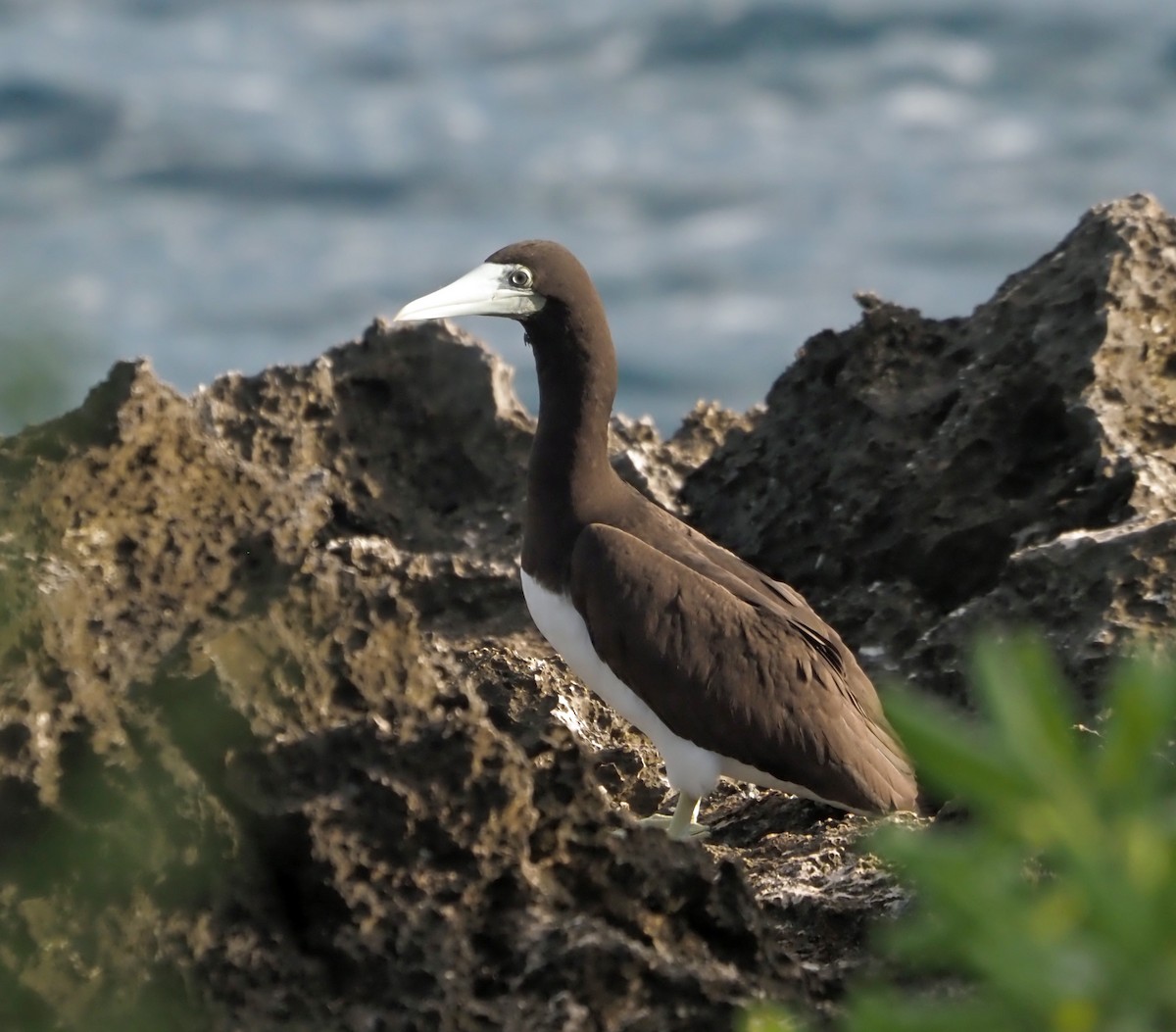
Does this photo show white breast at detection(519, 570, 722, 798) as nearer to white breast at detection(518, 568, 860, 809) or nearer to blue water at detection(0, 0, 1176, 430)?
white breast at detection(518, 568, 860, 809)

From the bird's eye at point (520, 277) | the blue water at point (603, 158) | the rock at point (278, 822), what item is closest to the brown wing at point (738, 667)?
the bird's eye at point (520, 277)

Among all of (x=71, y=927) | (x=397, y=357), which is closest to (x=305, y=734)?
(x=71, y=927)

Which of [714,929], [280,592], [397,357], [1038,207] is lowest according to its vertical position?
[714,929]

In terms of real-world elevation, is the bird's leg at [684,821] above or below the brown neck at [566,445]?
below

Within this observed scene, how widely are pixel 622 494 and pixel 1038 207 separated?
18382 mm

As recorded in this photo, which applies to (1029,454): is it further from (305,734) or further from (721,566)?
(305,734)

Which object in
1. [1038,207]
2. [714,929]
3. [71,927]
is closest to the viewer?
[71,927]

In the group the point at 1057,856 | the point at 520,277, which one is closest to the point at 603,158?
the point at 520,277

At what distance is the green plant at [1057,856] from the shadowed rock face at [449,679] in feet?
6.03

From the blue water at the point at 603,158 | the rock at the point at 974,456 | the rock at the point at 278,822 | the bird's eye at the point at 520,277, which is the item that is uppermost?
the blue water at the point at 603,158

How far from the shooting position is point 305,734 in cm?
397

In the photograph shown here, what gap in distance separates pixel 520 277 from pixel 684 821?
202 cm

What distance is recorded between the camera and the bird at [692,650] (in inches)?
243

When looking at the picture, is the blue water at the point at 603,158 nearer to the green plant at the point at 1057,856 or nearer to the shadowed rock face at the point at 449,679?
the shadowed rock face at the point at 449,679
